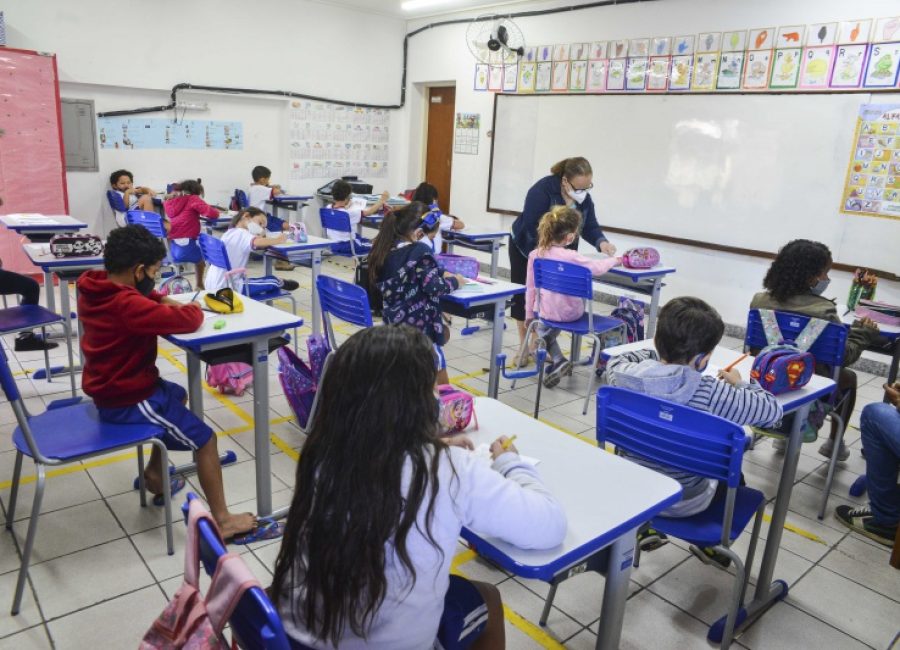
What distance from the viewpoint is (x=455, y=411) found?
1705mm

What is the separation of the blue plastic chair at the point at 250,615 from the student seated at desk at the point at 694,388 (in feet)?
4.10

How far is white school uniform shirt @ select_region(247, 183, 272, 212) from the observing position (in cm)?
764

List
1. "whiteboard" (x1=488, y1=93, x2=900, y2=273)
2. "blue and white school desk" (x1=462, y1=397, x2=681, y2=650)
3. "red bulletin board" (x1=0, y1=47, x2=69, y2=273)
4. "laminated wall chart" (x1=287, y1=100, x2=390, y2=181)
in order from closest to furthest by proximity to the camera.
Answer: "blue and white school desk" (x1=462, y1=397, x2=681, y2=650) → "whiteboard" (x1=488, y1=93, x2=900, y2=273) → "red bulletin board" (x1=0, y1=47, x2=69, y2=273) → "laminated wall chart" (x1=287, y1=100, x2=390, y2=181)

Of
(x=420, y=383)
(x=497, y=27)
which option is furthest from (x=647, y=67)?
(x=420, y=383)

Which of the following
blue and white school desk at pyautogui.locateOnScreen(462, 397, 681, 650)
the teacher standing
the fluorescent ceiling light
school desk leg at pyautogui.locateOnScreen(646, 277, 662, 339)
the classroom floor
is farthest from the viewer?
→ the fluorescent ceiling light

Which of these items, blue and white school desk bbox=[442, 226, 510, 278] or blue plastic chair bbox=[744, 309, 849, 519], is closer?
blue plastic chair bbox=[744, 309, 849, 519]

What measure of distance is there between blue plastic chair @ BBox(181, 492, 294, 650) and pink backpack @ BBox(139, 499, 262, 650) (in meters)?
0.01

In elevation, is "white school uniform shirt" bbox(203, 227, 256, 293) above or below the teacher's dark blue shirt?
below

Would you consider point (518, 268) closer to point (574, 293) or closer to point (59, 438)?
point (574, 293)

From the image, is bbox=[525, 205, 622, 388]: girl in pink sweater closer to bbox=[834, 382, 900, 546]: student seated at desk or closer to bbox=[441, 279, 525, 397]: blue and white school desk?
bbox=[441, 279, 525, 397]: blue and white school desk

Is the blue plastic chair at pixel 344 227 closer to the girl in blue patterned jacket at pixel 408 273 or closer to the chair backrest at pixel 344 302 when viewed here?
the chair backrest at pixel 344 302

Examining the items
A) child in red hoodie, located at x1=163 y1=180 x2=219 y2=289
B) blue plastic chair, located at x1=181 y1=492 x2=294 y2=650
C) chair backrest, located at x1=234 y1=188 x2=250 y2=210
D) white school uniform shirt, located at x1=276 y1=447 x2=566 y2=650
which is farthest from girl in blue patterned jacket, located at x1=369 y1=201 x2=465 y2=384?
chair backrest, located at x1=234 y1=188 x2=250 y2=210

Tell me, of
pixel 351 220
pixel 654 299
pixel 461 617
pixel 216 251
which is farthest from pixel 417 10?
pixel 461 617

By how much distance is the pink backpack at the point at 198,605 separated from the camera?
0.97 metres
